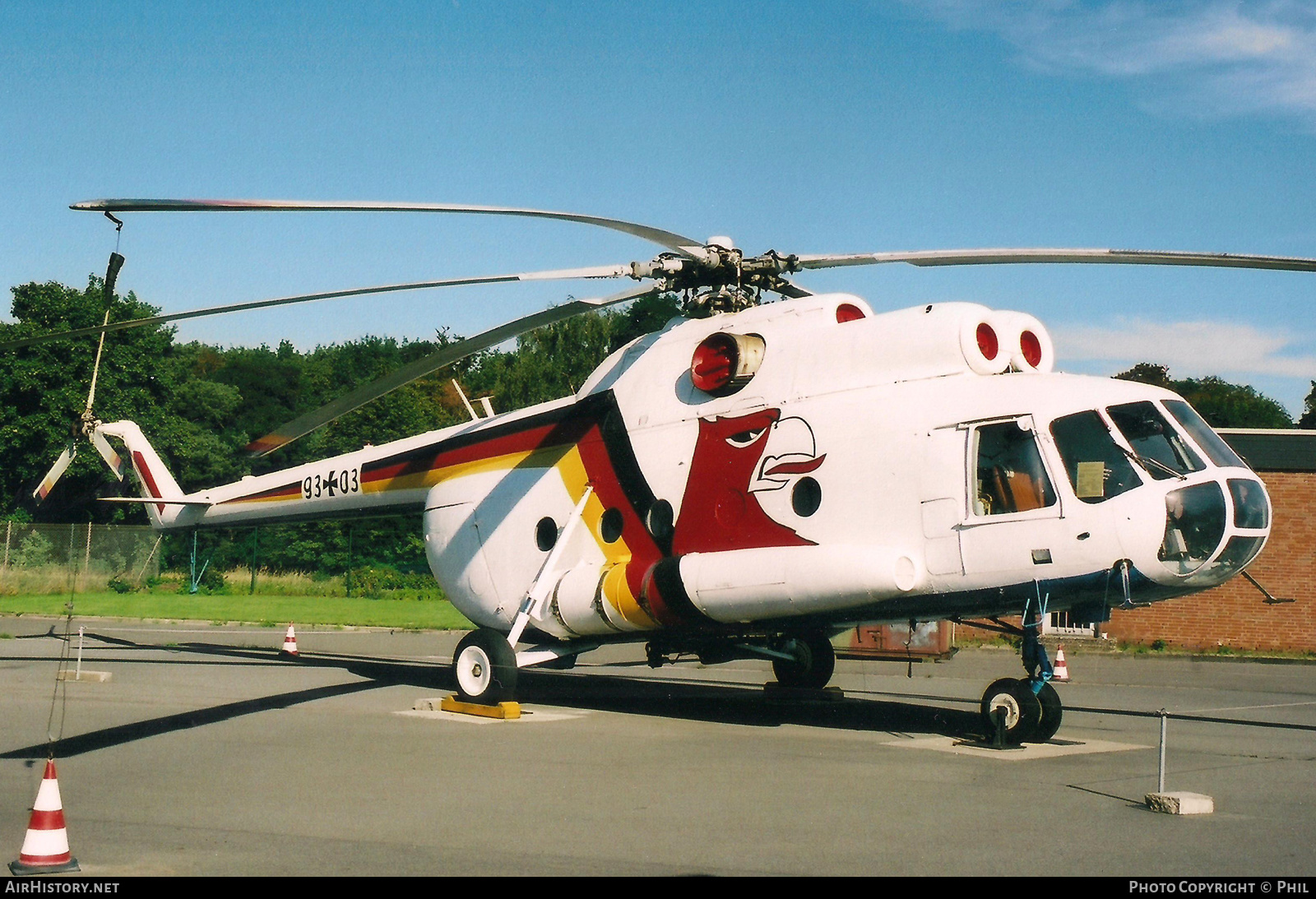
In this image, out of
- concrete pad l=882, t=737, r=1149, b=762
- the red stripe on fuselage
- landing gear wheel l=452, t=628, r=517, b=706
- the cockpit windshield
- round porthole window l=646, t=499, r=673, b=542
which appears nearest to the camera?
the cockpit windshield

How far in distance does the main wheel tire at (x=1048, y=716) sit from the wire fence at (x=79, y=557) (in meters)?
34.9

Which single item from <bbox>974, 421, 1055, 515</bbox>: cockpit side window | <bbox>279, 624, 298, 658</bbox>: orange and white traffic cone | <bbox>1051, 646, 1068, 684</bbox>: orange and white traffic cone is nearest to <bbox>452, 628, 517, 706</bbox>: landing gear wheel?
<bbox>974, 421, 1055, 515</bbox>: cockpit side window

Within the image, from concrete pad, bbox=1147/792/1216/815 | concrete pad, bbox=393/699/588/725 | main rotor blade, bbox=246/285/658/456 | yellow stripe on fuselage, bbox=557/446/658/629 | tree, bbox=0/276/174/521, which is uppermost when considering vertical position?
tree, bbox=0/276/174/521

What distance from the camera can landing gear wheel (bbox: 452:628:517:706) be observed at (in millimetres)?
13305

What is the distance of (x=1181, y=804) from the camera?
8.09m

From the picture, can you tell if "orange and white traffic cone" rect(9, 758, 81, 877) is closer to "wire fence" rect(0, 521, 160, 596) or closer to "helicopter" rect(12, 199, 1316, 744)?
"helicopter" rect(12, 199, 1316, 744)

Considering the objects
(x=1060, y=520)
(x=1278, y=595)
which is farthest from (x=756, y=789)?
(x=1278, y=595)

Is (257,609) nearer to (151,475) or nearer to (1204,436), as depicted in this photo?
(151,475)

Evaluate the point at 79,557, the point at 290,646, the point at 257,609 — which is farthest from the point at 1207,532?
the point at 79,557

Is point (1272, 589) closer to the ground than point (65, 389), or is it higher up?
closer to the ground

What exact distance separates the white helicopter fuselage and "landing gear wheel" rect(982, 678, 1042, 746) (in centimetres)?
86

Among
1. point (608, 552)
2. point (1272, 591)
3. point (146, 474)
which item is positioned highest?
point (146, 474)

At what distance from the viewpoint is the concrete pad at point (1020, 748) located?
1084 cm

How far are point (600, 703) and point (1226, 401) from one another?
69.7 meters
